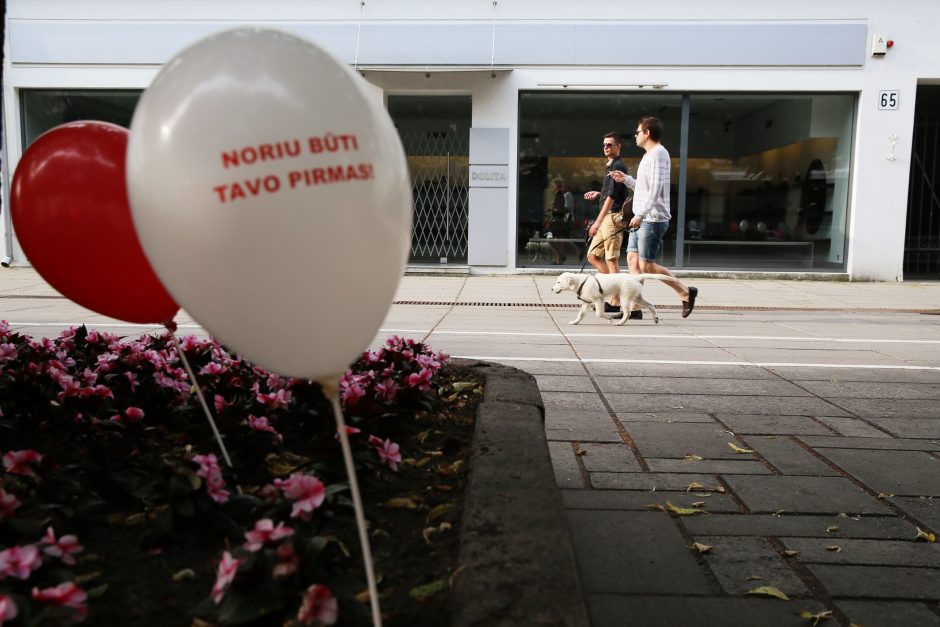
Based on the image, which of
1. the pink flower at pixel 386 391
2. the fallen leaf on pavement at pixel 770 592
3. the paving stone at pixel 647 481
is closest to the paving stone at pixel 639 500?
the paving stone at pixel 647 481

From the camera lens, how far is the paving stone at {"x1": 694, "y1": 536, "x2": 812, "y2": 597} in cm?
221

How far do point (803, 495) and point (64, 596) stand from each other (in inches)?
103

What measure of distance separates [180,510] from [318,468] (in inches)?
16.2

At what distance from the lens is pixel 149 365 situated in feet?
9.23

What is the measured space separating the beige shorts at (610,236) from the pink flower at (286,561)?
713 centimetres

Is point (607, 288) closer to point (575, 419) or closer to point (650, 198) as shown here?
point (650, 198)

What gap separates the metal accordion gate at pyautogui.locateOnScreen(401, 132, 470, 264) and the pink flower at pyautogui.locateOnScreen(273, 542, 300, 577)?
12470 millimetres

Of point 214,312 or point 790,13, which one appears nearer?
point 214,312

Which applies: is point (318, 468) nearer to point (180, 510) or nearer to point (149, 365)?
point (180, 510)

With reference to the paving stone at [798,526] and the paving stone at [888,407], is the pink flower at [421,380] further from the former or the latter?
the paving stone at [888,407]

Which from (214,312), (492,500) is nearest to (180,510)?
(214,312)

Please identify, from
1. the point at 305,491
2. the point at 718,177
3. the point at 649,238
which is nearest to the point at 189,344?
the point at 305,491

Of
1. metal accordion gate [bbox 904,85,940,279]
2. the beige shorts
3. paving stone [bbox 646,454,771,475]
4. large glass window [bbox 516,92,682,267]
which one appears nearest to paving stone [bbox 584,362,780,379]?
paving stone [bbox 646,454,771,475]

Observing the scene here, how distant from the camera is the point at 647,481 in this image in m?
3.11
